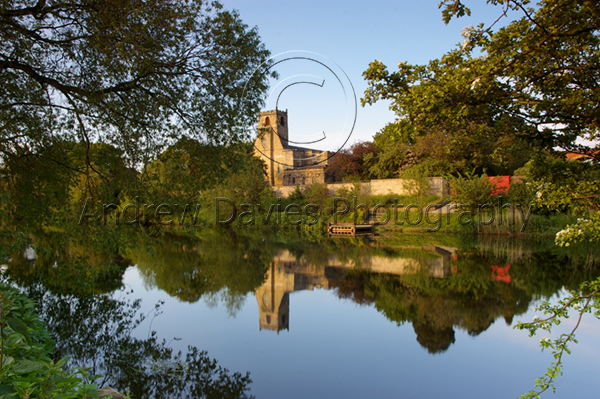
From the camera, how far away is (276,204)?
28266 millimetres

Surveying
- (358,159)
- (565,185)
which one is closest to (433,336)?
(565,185)

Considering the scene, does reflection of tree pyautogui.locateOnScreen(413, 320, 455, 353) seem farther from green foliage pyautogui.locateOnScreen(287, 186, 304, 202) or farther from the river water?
green foliage pyautogui.locateOnScreen(287, 186, 304, 202)

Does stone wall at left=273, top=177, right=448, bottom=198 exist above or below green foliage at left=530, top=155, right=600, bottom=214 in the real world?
above

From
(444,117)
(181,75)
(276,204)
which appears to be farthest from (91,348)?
(276,204)

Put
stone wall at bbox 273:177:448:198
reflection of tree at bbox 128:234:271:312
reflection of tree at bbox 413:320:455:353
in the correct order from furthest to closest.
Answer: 1. stone wall at bbox 273:177:448:198
2. reflection of tree at bbox 128:234:271:312
3. reflection of tree at bbox 413:320:455:353

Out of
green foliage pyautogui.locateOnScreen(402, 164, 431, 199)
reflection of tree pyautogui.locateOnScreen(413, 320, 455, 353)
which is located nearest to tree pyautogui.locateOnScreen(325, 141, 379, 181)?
green foliage pyautogui.locateOnScreen(402, 164, 431, 199)

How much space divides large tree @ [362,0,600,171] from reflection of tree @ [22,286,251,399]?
3298mm

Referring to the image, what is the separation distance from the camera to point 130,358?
4.73m

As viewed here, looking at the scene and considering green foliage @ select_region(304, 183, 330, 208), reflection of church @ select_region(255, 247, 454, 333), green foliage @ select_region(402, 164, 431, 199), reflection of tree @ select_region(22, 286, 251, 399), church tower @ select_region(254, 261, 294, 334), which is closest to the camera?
reflection of tree @ select_region(22, 286, 251, 399)

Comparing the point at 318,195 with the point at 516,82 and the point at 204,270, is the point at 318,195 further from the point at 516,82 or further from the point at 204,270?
the point at 516,82

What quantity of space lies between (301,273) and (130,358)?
620 centimetres

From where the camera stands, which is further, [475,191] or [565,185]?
[475,191]

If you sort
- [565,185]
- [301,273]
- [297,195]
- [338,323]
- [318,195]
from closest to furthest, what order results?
1. [565,185]
2. [338,323]
3. [301,273]
4. [318,195]
5. [297,195]

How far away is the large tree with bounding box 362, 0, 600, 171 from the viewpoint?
322cm
